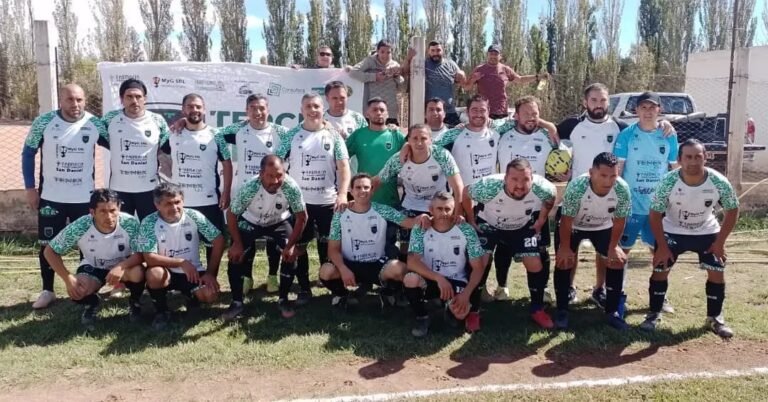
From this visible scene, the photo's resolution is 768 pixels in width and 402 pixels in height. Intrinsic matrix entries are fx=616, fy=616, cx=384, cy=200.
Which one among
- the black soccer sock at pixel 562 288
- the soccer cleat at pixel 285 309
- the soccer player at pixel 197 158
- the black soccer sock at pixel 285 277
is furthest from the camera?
the soccer player at pixel 197 158

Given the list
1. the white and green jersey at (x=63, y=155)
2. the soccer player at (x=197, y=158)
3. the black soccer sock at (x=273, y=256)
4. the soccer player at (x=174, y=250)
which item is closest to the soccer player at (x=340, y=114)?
the soccer player at (x=197, y=158)

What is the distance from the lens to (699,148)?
15.4ft

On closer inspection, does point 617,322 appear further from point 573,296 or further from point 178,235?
point 178,235

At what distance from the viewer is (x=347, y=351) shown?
4453 mm

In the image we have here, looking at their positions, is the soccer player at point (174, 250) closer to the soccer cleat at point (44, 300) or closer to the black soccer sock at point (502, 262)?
the soccer cleat at point (44, 300)

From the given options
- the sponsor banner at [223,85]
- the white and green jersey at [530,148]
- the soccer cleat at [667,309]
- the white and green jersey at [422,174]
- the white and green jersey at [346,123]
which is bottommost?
the soccer cleat at [667,309]

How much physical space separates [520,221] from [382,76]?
3076 millimetres

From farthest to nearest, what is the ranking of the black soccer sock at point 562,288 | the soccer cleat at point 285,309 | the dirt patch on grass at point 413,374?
the soccer cleat at point 285,309, the black soccer sock at point 562,288, the dirt patch on grass at point 413,374

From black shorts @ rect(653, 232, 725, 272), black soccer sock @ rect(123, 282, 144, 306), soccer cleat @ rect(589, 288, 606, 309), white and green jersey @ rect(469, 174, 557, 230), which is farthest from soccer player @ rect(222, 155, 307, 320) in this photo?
black shorts @ rect(653, 232, 725, 272)

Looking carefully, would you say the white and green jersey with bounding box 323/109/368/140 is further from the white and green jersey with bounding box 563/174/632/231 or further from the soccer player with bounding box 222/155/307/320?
the white and green jersey with bounding box 563/174/632/231

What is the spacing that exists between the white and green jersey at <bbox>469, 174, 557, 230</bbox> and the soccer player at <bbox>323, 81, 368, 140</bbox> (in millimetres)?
1437

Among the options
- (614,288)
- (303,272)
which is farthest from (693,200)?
(303,272)

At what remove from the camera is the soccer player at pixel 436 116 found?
5.76 m

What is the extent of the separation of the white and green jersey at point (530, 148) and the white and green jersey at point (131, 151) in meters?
3.17
